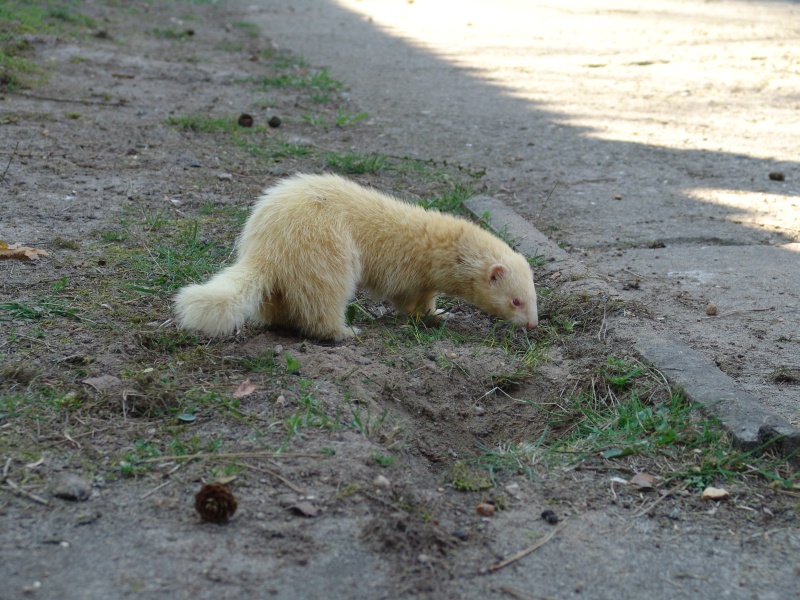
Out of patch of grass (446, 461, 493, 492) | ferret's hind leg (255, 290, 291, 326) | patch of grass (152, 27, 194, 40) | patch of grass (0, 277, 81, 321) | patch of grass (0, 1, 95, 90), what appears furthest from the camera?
patch of grass (152, 27, 194, 40)

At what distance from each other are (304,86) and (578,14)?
25.1 ft

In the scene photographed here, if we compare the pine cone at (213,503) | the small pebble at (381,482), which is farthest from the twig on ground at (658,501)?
the pine cone at (213,503)

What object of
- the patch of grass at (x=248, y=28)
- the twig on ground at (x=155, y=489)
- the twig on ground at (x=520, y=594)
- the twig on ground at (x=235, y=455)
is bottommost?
the twig on ground at (x=520, y=594)

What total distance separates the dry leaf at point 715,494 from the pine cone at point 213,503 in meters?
1.62

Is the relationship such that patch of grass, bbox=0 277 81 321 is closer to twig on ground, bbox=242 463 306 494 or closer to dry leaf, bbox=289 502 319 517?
twig on ground, bbox=242 463 306 494

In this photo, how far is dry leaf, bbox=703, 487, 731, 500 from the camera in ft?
9.17

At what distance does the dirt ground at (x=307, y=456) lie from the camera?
2.31 metres

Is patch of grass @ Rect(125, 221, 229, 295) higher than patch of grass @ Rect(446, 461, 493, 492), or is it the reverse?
patch of grass @ Rect(125, 221, 229, 295)

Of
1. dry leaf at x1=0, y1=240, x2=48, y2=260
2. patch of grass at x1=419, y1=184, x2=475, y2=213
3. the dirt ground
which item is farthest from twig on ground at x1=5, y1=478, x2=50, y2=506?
patch of grass at x1=419, y1=184, x2=475, y2=213

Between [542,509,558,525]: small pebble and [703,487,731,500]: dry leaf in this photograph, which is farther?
[703,487,731,500]: dry leaf

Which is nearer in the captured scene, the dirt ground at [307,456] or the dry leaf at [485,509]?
the dirt ground at [307,456]

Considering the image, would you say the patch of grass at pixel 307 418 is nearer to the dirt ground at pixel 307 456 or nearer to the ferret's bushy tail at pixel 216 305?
the dirt ground at pixel 307 456

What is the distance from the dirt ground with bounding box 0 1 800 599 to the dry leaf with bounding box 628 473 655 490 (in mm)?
11

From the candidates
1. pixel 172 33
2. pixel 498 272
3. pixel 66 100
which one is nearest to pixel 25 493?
pixel 498 272
